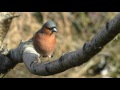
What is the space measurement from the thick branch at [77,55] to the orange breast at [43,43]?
3cm

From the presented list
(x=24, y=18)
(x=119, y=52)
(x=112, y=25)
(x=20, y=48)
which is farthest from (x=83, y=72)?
(x=112, y=25)

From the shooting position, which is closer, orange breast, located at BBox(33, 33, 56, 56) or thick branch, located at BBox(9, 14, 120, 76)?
thick branch, located at BBox(9, 14, 120, 76)

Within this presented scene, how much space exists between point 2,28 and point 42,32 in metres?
0.64

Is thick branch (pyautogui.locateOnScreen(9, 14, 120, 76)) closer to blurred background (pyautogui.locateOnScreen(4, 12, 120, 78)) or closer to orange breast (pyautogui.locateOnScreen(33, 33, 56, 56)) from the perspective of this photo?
orange breast (pyautogui.locateOnScreen(33, 33, 56, 56))

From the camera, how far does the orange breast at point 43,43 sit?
2229 mm

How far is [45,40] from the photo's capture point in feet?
7.49

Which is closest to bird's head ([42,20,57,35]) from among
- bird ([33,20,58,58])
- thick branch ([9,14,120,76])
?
bird ([33,20,58,58])

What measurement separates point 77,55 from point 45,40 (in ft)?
1.93

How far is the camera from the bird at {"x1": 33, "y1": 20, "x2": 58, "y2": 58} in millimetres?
2225

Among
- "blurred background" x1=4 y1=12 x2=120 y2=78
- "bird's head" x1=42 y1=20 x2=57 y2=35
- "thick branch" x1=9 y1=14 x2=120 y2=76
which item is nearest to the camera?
"thick branch" x1=9 y1=14 x2=120 y2=76

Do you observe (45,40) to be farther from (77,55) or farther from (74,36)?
(74,36)

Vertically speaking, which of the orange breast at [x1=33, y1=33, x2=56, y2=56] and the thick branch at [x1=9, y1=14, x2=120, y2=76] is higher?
the orange breast at [x1=33, y1=33, x2=56, y2=56]

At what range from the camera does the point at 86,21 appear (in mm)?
6547

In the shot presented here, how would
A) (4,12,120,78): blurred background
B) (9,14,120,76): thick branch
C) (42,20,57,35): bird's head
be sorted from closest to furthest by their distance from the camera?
(9,14,120,76): thick branch → (42,20,57,35): bird's head → (4,12,120,78): blurred background
